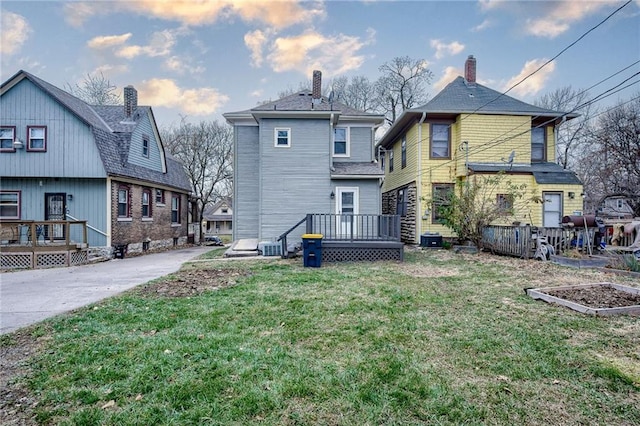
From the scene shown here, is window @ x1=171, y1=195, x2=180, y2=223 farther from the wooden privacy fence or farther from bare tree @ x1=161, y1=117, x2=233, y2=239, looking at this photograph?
the wooden privacy fence

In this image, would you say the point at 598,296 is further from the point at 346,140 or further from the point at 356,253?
the point at 346,140

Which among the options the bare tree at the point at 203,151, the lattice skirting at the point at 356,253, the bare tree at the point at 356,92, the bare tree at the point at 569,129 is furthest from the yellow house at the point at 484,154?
the bare tree at the point at 203,151

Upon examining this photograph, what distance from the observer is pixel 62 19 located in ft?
35.5

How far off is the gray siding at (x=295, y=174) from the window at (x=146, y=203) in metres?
6.87

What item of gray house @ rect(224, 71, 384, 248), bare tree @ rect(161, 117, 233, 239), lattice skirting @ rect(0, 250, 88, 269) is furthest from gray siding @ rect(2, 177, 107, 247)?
bare tree @ rect(161, 117, 233, 239)

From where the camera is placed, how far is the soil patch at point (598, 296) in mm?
5008

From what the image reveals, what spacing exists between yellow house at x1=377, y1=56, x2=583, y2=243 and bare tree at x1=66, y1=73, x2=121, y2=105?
23.1 metres

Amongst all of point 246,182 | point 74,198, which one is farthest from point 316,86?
point 74,198

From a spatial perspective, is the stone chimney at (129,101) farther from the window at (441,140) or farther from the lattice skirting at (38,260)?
the window at (441,140)

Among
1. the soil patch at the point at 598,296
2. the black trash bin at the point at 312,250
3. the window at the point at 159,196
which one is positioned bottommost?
the soil patch at the point at 598,296

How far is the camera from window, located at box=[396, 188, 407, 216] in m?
16.3

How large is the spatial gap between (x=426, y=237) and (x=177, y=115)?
993 inches

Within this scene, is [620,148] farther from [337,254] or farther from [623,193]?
[337,254]

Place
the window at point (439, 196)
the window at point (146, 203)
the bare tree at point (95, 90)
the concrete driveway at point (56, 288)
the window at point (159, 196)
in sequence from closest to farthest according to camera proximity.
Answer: the concrete driveway at point (56, 288) < the window at point (439, 196) < the window at point (146, 203) < the window at point (159, 196) < the bare tree at point (95, 90)
